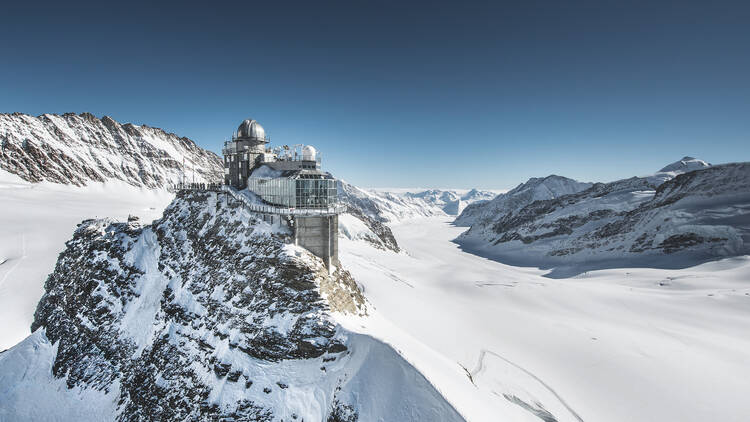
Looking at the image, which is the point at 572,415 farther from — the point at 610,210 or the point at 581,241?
the point at 610,210

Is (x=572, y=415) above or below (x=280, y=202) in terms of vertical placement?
below

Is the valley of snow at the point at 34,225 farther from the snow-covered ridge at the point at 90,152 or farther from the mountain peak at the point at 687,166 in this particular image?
the mountain peak at the point at 687,166

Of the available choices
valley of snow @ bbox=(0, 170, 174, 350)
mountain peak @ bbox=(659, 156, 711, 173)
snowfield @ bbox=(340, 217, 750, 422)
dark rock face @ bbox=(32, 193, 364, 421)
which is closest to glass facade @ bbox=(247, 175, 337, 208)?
dark rock face @ bbox=(32, 193, 364, 421)

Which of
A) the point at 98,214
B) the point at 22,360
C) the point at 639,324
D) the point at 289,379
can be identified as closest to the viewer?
the point at 289,379

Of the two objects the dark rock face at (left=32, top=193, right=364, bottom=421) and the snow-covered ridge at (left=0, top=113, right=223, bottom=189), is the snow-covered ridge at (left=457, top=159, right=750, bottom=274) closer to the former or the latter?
the dark rock face at (left=32, top=193, right=364, bottom=421)

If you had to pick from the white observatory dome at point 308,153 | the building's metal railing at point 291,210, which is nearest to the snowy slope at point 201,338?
the building's metal railing at point 291,210

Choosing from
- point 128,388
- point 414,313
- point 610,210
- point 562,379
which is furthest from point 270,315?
point 610,210
